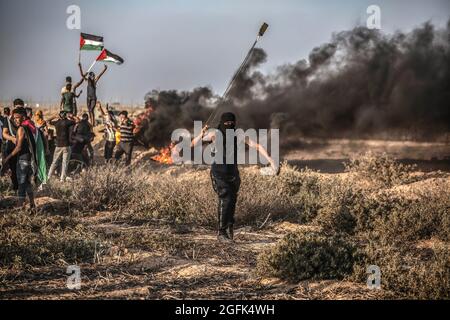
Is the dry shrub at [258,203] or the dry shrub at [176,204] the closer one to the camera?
the dry shrub at [176,204]

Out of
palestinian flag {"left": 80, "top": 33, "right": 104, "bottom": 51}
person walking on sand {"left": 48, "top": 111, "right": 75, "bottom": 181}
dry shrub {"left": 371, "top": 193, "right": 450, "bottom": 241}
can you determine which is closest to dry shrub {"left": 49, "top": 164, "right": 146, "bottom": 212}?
person walking on sand {"left": 48, "top": 111, "right": 75, "bottom": 181}

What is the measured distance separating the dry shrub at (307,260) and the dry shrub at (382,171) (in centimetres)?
986

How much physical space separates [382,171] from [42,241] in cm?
1090

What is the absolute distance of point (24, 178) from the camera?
404 inches

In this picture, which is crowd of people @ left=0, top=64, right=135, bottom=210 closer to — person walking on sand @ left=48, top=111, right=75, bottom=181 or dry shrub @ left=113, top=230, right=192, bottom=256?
person walking on sand @ left=48, top=111, right=75, bottom=181

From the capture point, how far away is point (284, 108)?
2711 cm

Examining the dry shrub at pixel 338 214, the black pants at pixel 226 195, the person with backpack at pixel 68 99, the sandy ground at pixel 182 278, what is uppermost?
the person with backpack at pixel 68 99

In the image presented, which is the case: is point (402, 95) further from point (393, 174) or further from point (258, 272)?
point (258, 272)

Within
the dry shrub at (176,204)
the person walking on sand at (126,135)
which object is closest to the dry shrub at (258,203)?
the dry shrub at (176,204)

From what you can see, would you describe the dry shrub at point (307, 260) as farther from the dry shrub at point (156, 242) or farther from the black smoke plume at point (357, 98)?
the black smoke plume at point (357, 98)

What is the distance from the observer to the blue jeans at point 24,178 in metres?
10.3
